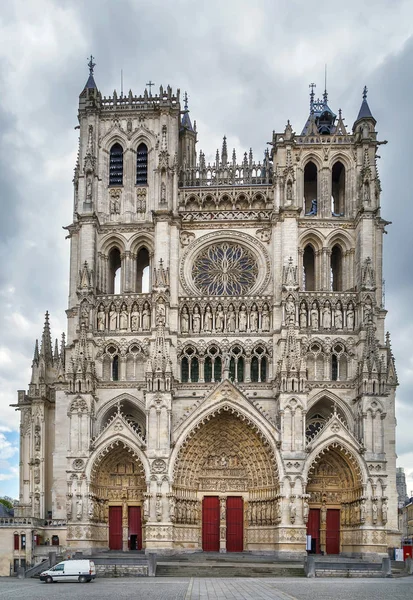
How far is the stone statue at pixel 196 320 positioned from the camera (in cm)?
5000

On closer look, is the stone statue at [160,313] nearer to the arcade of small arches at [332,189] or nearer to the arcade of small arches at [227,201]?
the arcade of small arches at [227,201]

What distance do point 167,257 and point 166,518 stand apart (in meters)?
14.7

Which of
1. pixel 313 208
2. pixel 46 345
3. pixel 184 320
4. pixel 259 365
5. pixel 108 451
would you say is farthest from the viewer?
pixel 313 208

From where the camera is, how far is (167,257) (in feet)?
166

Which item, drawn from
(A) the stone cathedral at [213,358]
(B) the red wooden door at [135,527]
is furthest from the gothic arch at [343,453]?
(B) the red wooden door at [135,527]

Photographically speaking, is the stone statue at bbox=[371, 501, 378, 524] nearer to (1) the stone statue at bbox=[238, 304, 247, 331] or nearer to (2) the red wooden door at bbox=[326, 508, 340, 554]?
(2) the red wooden door at bbox=[326, 508, 340, 554]

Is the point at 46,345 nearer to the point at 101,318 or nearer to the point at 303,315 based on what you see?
the point at 101,318

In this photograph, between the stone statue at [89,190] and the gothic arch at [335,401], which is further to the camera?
the stone statue at [89,190]

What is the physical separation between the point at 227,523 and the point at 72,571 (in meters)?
14.4

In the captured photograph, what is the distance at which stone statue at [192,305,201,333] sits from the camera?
164ft

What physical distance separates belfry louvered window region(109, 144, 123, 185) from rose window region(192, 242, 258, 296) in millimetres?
7184

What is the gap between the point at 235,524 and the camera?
160 feet

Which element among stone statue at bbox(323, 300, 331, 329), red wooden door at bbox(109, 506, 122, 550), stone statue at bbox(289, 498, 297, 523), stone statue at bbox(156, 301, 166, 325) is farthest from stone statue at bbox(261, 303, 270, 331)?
red wooden door at bbox(109, 506, 122, 550)

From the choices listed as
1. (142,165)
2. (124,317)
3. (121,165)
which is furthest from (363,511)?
(121,165)
